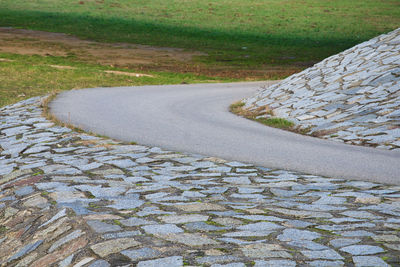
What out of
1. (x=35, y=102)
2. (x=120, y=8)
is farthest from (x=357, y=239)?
(x=120, y=8)

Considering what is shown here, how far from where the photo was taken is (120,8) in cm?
6281

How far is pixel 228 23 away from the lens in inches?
2222

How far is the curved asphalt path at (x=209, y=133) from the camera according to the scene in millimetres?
9734

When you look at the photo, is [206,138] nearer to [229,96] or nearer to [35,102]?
[35,102]

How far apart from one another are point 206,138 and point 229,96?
8.99 meters

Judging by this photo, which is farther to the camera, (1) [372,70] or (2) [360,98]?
(1) [372,70]

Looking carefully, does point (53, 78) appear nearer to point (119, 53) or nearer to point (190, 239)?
point (119, 53)

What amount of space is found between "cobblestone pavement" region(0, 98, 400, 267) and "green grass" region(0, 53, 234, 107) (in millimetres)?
10845

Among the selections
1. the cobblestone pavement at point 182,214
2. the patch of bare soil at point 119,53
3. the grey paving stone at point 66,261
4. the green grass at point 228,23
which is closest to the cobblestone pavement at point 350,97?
the cobblestone pavement at point 182,214

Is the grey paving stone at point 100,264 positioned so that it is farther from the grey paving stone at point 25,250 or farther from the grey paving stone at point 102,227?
the grey paving stone at point 25,250

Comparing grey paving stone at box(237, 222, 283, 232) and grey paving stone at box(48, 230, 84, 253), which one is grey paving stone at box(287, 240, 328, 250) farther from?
grey paving stone at box(48, 230, 84, 253)

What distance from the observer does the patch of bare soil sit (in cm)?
3288

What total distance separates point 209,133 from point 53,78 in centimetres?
1504

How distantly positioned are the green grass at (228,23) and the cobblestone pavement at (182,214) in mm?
27751
